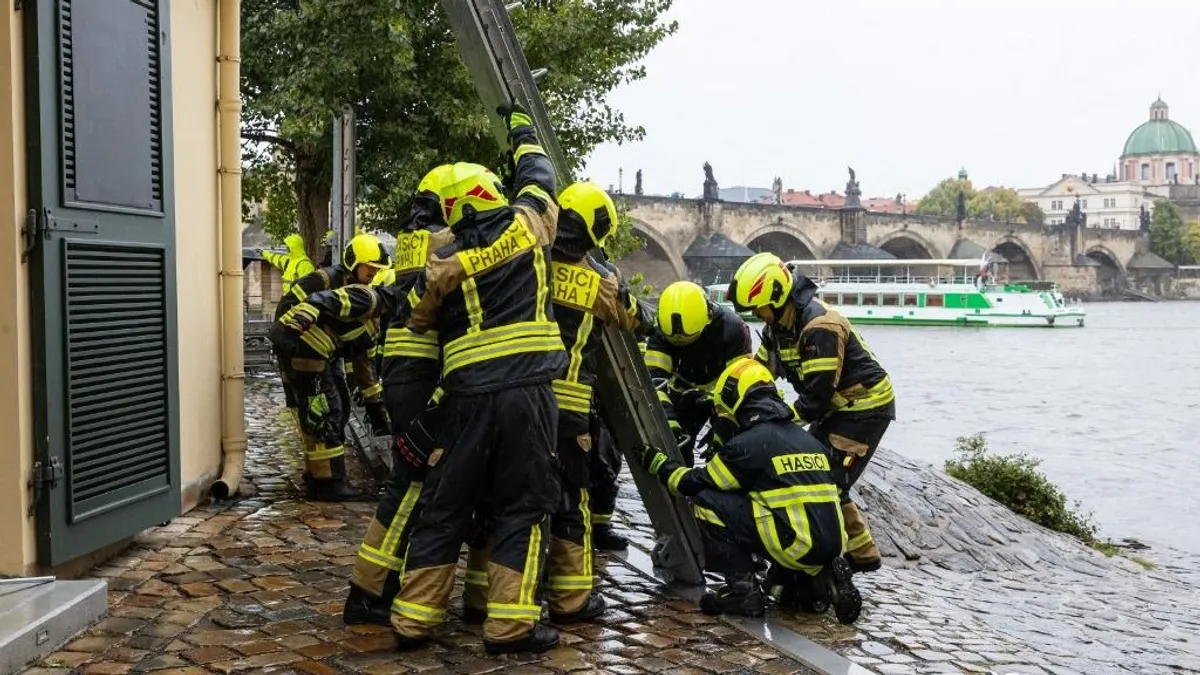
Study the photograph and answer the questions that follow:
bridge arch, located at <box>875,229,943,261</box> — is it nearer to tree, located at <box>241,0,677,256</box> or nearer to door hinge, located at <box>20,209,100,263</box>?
tree, located at <box>241,0,677,256</box>

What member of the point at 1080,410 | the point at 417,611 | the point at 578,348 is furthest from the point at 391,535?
the point at 1080,410

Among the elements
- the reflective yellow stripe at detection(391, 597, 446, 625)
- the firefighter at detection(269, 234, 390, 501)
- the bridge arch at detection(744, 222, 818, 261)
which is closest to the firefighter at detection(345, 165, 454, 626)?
the reflective yellow stripe at detection(391, 597, 446, 625)

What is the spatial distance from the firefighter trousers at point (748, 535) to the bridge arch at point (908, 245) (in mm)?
77107

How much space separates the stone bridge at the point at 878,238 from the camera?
6397cm

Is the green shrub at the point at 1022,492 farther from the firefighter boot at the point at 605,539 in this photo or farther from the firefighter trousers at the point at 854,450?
the firefighter boot at the point at 605,539

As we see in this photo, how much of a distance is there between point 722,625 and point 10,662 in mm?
2835

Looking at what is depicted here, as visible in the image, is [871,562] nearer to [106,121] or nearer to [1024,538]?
[1024,538]

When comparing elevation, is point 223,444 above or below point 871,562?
above

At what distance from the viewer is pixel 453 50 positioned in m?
15.9

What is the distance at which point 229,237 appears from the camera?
830 centimetres

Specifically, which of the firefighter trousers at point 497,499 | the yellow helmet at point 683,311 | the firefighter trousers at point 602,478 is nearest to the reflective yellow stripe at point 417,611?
the firefighter trousers at point 497,499

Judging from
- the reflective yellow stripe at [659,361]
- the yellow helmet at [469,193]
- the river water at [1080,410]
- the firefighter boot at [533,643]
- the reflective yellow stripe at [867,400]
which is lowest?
the river water at [1080,410]

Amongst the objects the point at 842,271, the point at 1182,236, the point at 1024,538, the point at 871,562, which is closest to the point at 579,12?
the point at 1024,538

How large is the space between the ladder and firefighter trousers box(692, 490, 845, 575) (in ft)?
0.83
